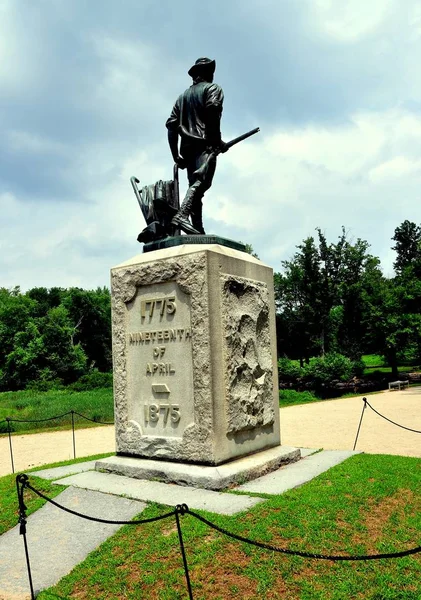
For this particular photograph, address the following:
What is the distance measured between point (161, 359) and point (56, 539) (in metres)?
2.24

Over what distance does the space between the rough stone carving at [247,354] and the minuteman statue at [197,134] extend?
1.08m

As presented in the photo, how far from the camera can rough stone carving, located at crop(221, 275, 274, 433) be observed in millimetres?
5852

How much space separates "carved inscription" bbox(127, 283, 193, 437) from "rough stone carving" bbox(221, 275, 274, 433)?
1.57 feet

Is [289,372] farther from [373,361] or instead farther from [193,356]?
[193,356]

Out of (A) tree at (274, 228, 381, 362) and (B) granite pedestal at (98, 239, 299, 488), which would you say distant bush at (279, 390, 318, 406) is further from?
(B) granite pedestal at (98, 239, 299, 488)

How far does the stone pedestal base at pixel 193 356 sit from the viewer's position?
5652 mm

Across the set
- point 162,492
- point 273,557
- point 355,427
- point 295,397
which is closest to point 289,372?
point 295,397

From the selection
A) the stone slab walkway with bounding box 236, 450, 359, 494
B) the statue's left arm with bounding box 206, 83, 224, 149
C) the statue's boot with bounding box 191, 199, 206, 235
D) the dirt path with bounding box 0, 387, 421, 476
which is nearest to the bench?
the dirt path with bounding box 0, 387, 421, 476

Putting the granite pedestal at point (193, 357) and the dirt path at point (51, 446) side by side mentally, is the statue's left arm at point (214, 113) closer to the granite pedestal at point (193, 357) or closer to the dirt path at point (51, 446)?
the granite pedestal at point (193, 357)

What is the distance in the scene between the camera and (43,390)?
32219 millimetres

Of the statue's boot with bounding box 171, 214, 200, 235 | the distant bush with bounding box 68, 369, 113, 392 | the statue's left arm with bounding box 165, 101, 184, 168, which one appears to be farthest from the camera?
the distant bush with bounding box 68, 369, 113, 392

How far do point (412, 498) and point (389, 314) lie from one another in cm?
2734

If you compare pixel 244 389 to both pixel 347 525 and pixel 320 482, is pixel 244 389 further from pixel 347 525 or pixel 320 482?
pixel 347 525

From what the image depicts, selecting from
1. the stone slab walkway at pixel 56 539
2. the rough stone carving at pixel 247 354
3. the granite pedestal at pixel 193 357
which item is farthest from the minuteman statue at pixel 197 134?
the stone slab walkway at pixel 56 539
